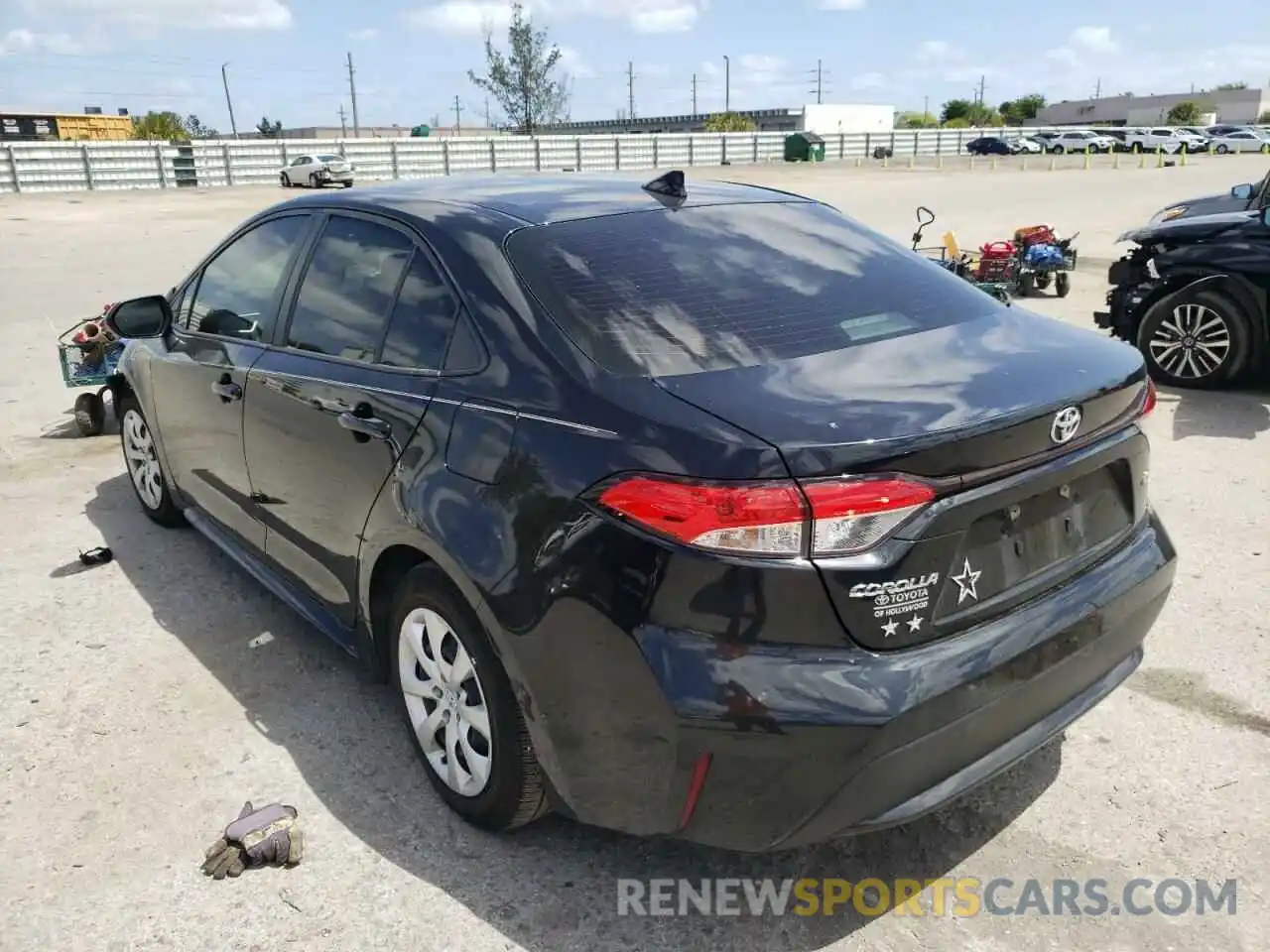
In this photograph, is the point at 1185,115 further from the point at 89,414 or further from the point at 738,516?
the point at 738,516

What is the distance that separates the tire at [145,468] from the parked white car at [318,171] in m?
30.8

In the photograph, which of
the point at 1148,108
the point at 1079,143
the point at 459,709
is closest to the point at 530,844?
the point at 459,709

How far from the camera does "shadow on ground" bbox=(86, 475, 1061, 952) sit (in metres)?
2.50

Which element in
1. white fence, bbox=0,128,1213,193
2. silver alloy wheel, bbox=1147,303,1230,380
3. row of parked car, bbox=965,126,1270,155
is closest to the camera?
silver alloy wheel, bbox=1147,303,1230,380

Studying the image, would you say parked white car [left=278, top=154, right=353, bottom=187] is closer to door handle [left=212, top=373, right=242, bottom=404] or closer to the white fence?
the white fence

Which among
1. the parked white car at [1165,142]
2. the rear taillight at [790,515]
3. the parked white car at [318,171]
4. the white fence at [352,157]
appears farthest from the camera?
the parked white car at [1165,142]

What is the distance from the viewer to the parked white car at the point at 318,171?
1356 inches

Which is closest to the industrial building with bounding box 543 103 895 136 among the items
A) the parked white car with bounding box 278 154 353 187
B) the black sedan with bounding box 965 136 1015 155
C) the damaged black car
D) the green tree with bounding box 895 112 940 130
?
the green tree with bounding box 895 112 940 130

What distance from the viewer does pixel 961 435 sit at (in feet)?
7.14

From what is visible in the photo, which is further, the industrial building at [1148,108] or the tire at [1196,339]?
the industrial building at [1148,108]

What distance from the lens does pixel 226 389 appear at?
150 inches

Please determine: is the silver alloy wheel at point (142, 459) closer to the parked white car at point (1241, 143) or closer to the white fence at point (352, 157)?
the white fence at point (352, 157)

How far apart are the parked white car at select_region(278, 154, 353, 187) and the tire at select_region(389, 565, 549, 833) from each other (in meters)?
33.7

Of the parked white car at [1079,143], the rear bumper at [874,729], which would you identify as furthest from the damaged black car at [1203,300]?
the parked white car at [1079,143]
